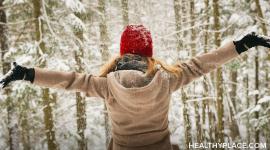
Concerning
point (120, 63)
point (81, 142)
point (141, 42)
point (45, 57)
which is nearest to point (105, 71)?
point (120, 63)

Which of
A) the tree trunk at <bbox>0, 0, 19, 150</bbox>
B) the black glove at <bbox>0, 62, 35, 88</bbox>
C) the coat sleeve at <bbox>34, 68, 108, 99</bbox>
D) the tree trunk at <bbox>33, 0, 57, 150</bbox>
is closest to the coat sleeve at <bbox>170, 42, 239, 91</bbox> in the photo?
the coat sleeve at <bbox>34, 68, 108, 99</bbox>

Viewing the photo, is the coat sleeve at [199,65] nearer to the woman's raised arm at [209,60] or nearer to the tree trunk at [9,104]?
the woman's raised arm at [209,60]

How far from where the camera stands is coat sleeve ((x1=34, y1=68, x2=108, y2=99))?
2.87m

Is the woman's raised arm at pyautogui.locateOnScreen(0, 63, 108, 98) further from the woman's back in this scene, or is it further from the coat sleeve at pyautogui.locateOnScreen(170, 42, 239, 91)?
the coat sleeve at pyautogui.locateOnScreen(170, 42, 239, 91)

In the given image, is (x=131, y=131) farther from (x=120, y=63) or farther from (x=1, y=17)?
(x=1, y=17)

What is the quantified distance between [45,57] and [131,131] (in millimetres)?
7488

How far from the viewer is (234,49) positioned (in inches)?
129

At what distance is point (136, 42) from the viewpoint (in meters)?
3.00

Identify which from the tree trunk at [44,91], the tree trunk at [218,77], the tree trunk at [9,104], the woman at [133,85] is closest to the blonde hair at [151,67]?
the woman at [133,85]

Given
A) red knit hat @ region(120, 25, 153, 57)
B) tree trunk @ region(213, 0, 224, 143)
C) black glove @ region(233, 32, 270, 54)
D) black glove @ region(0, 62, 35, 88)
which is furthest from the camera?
tree trunk @ region(213, 0, 224, 143)

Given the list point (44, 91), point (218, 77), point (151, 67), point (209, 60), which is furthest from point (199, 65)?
point (218, 77)

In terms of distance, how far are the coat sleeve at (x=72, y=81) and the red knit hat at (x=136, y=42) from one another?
331 millimetres

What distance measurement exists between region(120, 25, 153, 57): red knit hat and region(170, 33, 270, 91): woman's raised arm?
323mm

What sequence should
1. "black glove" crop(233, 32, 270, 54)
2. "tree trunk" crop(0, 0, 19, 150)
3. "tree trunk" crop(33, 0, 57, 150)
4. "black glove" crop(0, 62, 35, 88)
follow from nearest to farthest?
"black glove" crop(0, 62, 35, 88)
"black glove" crop(233, 32, 270, 54)
"tree trunk" crop(33, 0, 57, 150)
"tree trunk" crop(0, 0, 19, 150)
